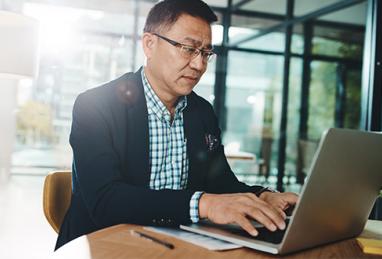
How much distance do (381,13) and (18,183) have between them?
160 inches

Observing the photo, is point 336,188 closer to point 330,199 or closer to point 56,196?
point 330,199

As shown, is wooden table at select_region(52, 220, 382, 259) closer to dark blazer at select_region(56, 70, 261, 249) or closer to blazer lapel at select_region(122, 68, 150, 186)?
dark blazer at select_region(56, 70, 261, 249)

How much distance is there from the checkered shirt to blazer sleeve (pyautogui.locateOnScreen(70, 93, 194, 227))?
0.14 meters

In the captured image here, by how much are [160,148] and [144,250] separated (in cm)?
63

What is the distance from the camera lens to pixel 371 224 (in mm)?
1423

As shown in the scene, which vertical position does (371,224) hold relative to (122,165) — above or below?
below

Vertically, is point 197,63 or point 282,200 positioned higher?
point 197,63

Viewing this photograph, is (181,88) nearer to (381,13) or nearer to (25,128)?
(381,13)

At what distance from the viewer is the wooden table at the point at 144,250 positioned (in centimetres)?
93

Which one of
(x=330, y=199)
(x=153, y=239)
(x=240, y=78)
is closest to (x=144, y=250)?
(x=153, y=239)

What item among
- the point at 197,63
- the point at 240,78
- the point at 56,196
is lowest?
the point at 56,196

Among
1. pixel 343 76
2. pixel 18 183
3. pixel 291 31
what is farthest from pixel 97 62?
pixel 343 76

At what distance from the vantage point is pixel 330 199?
0.99 meters

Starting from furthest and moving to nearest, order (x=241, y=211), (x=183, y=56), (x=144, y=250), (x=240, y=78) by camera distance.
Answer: (x=240, y=78) → (x=183, y=56) → (x=241, y=211) → (x=144, y=250)
